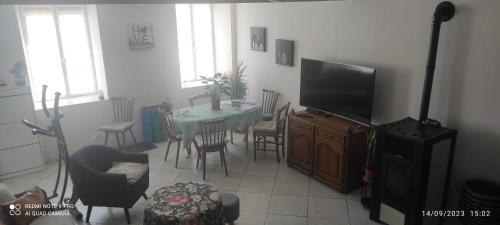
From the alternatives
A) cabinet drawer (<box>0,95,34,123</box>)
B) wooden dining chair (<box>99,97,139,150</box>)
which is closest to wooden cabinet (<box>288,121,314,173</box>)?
wooden dining chair (<box>99,97,139,150</box>)

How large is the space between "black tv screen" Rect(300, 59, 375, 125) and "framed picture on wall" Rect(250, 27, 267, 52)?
1.28 m

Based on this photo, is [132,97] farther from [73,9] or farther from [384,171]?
[384,171]

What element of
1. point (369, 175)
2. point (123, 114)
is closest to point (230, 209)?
point (369, 175)

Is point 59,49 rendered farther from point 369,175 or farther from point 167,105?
point 369,175

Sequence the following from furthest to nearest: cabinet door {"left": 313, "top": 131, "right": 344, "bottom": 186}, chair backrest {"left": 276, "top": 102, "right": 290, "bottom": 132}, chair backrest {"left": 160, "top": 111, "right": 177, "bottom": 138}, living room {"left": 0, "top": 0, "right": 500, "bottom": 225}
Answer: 1. chair backrest {"left": 276, "top": 102, "right": 290, "bottom": 132}
2. chair backrest {"left": 160, "top": 111, "right": 177, "bottom": 138}
3. cabinet door {"left": 313, "top": 131, "right": 344, "bottom": 186}
4. living room {"left": 0, "top": 0, "right": 500, "bottom": 225}

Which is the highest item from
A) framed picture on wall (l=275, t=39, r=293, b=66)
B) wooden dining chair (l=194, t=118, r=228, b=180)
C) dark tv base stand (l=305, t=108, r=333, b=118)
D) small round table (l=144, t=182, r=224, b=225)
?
framed picture on wall (l=275, t=39, r=293, b=66)

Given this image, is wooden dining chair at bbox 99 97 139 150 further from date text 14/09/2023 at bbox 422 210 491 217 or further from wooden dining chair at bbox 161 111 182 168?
date text 14/09/2023 at bbox 422 210 491 217

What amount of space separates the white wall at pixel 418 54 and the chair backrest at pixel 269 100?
616 mm

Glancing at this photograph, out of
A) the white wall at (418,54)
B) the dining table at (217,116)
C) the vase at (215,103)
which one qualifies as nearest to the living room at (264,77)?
the white wall at (418,54)

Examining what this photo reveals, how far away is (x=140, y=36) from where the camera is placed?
250 inches

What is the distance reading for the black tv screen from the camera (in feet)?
14.8

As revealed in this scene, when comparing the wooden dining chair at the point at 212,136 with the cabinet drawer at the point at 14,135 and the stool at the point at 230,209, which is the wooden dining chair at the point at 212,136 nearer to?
the stool at the point at 230,209

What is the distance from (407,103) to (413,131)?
0.72m

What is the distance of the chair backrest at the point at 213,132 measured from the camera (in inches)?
199
